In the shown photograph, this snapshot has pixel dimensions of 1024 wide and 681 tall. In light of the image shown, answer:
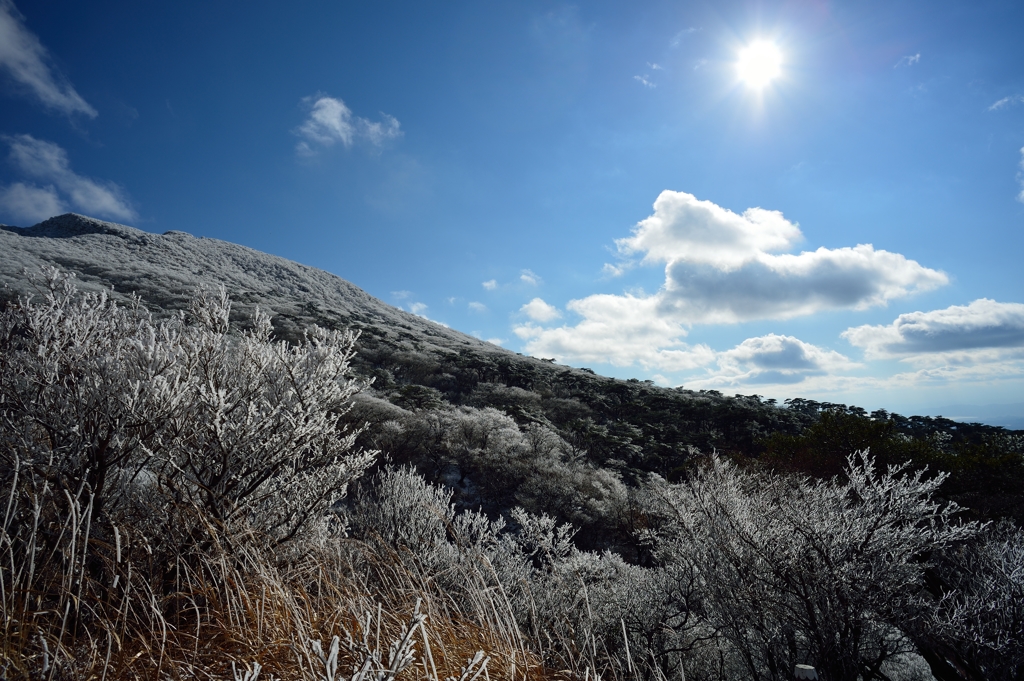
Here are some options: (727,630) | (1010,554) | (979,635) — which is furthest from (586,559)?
(1010,554)

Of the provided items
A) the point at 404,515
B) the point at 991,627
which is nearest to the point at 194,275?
the point at 404,515

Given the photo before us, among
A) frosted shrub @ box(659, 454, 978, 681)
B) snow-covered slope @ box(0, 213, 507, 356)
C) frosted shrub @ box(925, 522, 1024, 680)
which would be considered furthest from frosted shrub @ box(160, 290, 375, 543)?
snow-covered slope @ box(0, 213, 507, 356)

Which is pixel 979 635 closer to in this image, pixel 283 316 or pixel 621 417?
pixel 621 417

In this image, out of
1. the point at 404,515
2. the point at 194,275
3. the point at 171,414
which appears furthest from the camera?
the point at 194,275

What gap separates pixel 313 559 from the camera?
115 inches

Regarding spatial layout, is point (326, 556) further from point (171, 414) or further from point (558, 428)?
point (558, 428)

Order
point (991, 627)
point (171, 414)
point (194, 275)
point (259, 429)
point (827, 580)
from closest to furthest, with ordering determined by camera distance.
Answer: point (171, 414), point (259, 429), point (827, 580), point (991, 627), point (194, 275)

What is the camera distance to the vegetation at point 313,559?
6.17 ft

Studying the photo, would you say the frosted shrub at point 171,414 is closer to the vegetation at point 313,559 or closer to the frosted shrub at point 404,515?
the vegetation at point 313,559

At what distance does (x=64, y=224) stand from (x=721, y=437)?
95122 millimetres

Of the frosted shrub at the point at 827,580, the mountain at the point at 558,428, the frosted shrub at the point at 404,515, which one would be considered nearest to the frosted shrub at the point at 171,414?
the mountain at the point at 558,428

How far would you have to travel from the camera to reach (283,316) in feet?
136

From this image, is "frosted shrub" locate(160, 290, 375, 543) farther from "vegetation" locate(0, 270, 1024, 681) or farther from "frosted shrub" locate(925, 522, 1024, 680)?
"frosted shrub" locate(925, 522, 1024, 680)

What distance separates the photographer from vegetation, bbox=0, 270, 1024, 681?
188 cm
